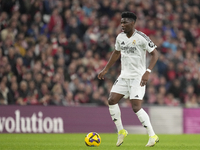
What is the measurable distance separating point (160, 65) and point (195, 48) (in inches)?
109

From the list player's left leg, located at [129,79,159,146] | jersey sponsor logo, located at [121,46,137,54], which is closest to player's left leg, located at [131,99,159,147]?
player's left leg, located at [129,79,159,146]

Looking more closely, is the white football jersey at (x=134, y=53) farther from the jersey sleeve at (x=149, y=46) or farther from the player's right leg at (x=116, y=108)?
the player's right leg at (x=116, y=108)

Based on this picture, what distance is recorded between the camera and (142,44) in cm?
860

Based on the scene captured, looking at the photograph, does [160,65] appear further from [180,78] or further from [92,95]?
[92,95]

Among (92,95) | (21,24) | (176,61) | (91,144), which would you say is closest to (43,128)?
(92,95)

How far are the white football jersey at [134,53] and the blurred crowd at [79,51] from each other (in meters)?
6.15

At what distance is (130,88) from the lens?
8680 mm

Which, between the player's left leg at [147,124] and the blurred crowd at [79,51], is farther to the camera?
the blurred crowd at [79,51]

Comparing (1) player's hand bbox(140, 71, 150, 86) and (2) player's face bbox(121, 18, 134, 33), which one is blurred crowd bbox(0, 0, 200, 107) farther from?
(1) player's hand bbox(140, 71, 150, 86)

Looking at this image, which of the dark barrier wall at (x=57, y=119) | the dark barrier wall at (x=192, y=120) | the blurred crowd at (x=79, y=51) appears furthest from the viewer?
→ the dark barrier wall at (x=192, y=120)

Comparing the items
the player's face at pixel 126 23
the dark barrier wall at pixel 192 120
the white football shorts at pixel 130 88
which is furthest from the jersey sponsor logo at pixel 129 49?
the dark barrier wall at pixel 192 120

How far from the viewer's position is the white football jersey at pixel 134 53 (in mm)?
8609

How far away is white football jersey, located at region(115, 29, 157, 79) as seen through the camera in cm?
861

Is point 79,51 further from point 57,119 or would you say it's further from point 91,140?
point 91,140
